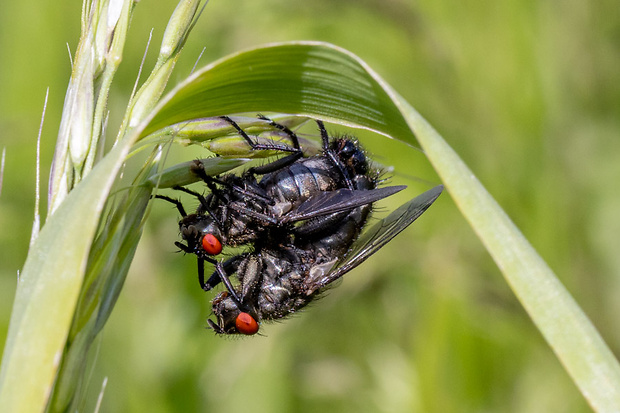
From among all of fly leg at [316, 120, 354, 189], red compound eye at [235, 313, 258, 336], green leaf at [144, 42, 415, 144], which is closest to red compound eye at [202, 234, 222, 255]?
red compound eye at [235, 313, 258, 336]

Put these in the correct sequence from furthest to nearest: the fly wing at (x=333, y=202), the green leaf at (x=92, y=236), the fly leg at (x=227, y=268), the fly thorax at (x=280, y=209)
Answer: the fly leg at (x=227, y=268), the fly thorax at (x=280, y=209), the fly wing at (x=333, y=202), the green leaf at (x=92, y=236)

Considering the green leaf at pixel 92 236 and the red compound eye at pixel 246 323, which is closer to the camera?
the green leaf at pixel 92 236

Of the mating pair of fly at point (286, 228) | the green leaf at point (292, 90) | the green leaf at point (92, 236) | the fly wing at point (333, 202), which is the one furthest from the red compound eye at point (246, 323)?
the green leaf at point (92, 236)

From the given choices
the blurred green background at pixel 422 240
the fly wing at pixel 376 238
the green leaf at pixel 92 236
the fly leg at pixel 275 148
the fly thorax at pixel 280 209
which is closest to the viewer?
the green leaf at pixel 92 236

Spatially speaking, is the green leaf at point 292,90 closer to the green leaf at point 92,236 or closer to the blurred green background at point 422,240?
the green leaf at point 92,236

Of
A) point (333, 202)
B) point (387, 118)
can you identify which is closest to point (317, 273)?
point (333, 202)

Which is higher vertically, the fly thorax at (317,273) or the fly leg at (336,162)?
the fly leg at (336,162)

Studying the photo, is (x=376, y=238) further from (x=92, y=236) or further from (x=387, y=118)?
(x=92, y=236)
